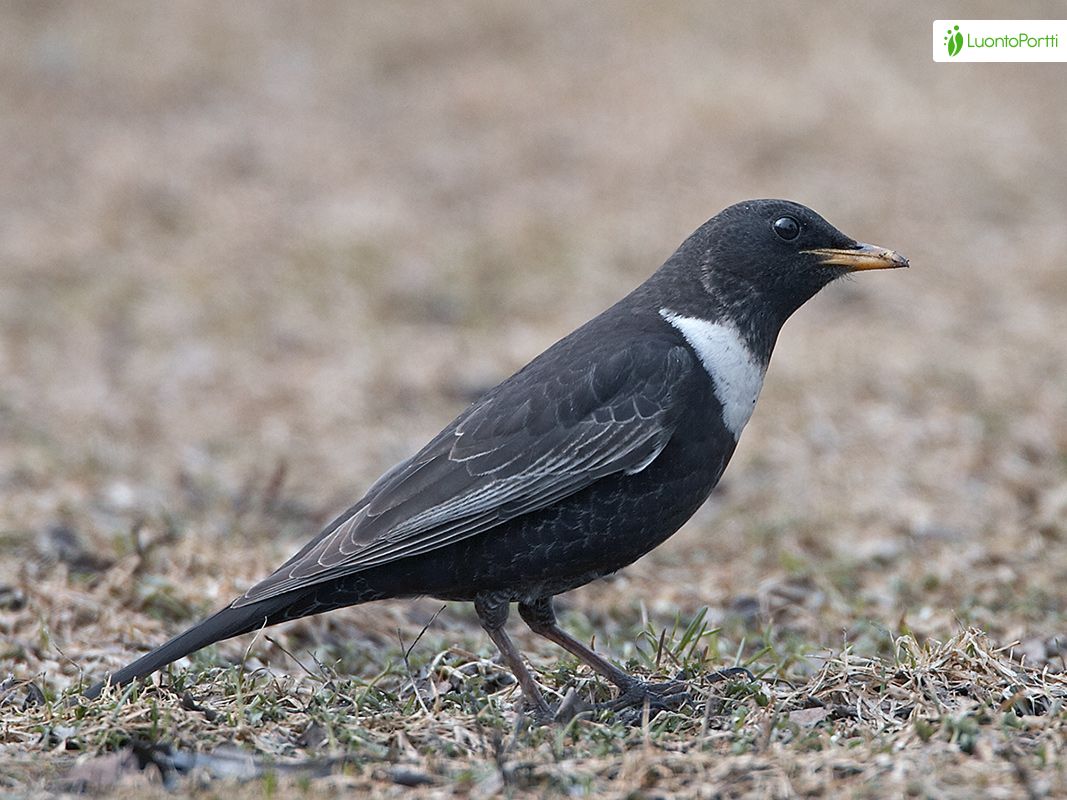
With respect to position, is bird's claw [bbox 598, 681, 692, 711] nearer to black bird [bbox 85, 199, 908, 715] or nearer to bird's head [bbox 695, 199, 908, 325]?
black bird [bbox 85, 199, 908, 715]

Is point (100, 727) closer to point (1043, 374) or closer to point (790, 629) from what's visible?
point (790, 629)

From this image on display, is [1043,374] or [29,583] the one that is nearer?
[29,583]

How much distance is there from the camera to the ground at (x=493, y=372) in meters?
3.89

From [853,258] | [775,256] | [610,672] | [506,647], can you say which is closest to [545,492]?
[506,647]

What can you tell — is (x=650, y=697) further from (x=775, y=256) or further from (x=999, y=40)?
(x=999, y=40)

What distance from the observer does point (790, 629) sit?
5.68m

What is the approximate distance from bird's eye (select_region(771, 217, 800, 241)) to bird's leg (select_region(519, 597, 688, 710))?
151 cm

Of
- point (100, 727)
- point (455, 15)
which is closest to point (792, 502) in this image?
point (100, 727)

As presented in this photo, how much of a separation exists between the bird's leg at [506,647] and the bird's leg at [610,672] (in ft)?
0.57

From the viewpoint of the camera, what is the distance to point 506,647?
4.30 m

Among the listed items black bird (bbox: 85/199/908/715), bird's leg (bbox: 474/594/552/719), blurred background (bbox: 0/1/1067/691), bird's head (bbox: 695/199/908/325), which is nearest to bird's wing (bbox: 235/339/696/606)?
black bird (bbox: 85/199/908/715)

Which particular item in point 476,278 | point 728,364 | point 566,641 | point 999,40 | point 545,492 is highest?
point 999,40

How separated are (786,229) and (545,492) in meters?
1.34

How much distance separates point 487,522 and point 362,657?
1.24m
